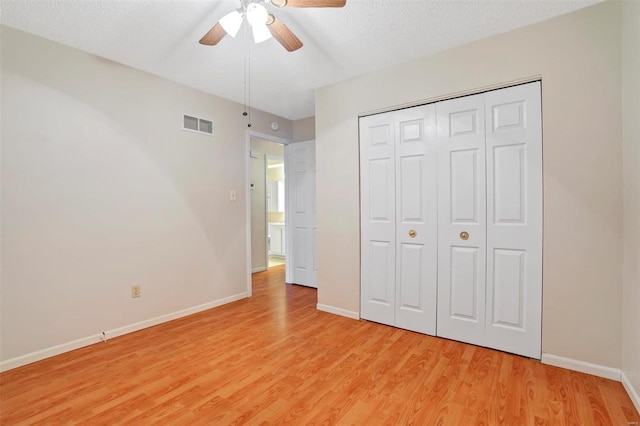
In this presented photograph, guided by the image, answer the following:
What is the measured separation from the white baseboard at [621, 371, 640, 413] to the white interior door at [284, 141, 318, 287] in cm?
330

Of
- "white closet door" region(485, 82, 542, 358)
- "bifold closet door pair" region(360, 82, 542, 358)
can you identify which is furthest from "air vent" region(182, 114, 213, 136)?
"white closet door" region(485, 82, 542, 358)

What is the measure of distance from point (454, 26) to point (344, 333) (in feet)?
9.12

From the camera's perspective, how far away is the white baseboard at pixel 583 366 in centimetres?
202

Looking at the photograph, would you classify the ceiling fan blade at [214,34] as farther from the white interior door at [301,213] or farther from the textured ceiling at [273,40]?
the white interior door at [301,213]

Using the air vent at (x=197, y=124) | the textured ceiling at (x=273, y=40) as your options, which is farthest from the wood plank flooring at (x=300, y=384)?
the textured ceiling at (x=273, y=40)

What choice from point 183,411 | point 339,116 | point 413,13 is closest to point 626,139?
point 413,13

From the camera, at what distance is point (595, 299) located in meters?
2.08

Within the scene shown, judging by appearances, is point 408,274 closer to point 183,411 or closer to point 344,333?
point 344,333

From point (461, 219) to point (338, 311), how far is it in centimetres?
166

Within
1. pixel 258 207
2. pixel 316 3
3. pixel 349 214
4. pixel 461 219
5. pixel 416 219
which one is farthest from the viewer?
pixel 258 207

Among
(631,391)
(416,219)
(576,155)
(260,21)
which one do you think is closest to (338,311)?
(416,219)

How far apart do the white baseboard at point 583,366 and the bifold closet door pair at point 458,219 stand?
0.11 m

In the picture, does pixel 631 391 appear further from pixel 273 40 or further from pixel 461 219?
pixel 273 40

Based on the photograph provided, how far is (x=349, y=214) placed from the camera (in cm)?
327
